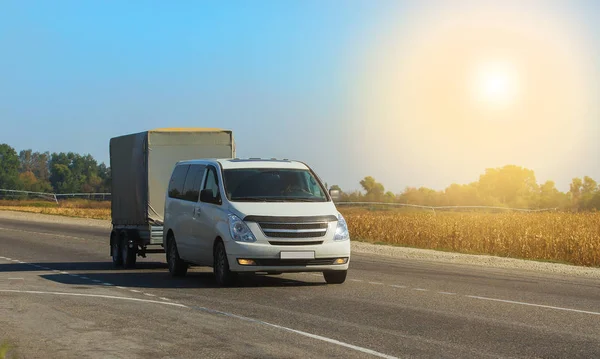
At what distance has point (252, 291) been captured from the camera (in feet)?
50.2

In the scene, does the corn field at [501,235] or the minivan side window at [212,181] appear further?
the corn field at [501,235]

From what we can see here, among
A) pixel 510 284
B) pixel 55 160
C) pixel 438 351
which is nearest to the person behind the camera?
pixel 438 351

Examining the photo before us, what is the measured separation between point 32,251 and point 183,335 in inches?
709

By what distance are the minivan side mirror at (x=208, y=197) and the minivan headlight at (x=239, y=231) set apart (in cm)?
89

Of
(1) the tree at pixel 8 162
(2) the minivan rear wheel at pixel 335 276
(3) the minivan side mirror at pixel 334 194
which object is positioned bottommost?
(2) the minivan rear wheel at pixel 335 276

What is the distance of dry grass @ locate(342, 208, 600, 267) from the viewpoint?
26.3 meters

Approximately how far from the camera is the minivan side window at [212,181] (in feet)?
55.9

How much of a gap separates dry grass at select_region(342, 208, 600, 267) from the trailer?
32.6 ft

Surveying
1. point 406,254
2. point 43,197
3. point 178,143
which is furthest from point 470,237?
point 43,197

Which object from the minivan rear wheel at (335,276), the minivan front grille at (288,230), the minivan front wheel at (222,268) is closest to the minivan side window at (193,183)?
the minivan front wheel at (222,268)

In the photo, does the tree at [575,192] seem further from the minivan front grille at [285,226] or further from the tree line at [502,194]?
the minivan front grille at [285,226]

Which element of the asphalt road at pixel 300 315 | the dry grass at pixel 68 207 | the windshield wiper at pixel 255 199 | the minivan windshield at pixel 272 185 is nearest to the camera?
the asphalt road at pixel 300 315

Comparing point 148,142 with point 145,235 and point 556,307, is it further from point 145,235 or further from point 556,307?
point 556,307

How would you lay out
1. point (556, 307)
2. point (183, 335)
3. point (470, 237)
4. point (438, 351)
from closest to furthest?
1. point (438, 351)
2. point (183, 335)
3. point (556, 307)
4. point (470, 237)
